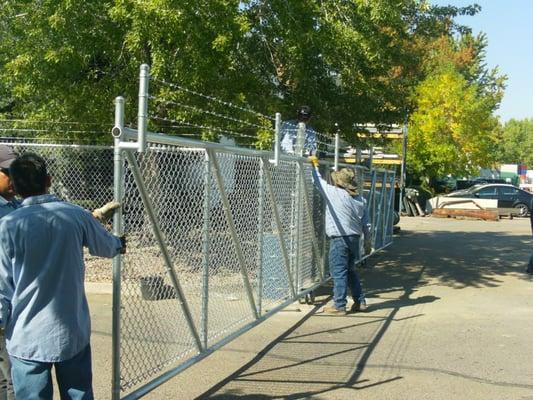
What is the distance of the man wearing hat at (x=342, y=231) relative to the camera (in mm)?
8070

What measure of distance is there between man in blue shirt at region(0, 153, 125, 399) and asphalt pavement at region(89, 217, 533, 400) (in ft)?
6.46

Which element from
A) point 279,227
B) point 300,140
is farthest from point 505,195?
point 279,227

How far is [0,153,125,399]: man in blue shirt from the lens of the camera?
315cm

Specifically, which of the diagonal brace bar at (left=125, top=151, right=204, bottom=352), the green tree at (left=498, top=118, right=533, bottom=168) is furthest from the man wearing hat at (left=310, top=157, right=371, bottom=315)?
the green tree at (left=498, top=118, right=533, bottom=168)

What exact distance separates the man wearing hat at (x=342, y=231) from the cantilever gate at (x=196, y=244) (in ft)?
0.96

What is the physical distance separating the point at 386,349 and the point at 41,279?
4288mm

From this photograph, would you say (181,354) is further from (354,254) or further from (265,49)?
(265,49)

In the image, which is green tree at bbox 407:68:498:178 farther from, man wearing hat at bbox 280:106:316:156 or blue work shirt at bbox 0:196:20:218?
blue work shirt at bbox 0:196:20:218

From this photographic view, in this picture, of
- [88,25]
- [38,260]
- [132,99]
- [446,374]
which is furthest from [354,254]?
[38,260]

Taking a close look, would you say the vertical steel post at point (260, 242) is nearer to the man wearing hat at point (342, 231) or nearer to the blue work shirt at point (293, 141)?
the man wearing hat at point (342, 231)

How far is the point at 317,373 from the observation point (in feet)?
19.0

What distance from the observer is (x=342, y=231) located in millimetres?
8094

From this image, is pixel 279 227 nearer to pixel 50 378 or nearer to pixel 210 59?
pixel 210 59

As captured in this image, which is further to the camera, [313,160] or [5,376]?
[313,160]
